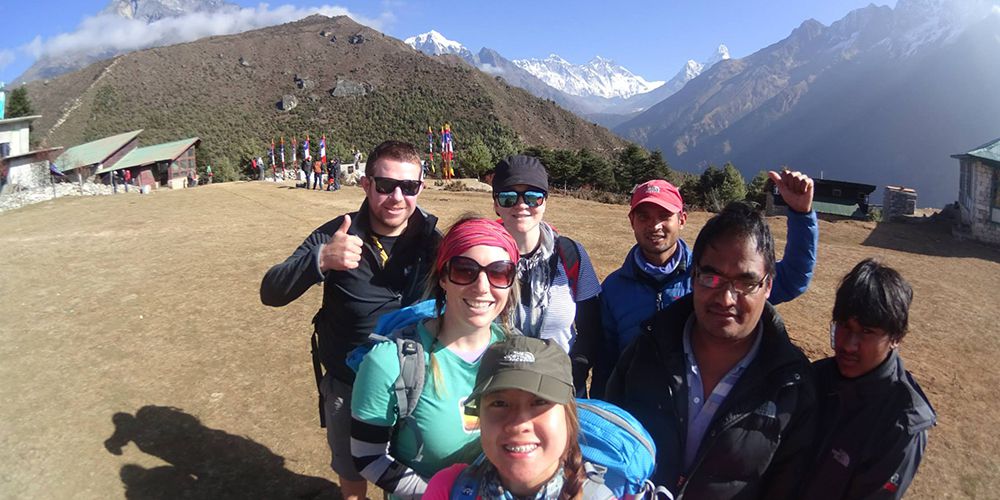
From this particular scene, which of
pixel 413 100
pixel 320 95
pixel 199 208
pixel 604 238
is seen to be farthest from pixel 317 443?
pixel 320 95

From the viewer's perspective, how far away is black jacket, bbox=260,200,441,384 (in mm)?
2619

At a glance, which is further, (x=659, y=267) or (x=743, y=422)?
(x=659, y=267)

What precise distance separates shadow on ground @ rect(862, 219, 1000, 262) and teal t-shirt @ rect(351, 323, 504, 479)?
44.6 ft

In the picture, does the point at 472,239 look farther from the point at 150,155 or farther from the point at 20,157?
the point at 150,155

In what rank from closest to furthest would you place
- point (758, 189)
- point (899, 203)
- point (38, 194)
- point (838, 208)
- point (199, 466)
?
point (199, 466)
point (38, 194)
point (899, 203)
point (838, 208)
point (758, 189)

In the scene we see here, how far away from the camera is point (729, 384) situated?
196cm

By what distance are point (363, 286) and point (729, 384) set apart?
5.41ft

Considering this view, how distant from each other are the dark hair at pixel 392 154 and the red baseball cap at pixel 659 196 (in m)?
1.11

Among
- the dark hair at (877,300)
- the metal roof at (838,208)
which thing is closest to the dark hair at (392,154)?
the dark hair at (877,300)

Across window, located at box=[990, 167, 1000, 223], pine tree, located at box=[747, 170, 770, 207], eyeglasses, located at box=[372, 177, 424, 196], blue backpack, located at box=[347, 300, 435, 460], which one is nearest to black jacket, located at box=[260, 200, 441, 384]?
eyeglasses, located at box=[372, 177, 424, 196]

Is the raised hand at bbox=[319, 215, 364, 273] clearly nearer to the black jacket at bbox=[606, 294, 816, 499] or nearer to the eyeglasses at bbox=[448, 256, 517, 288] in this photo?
the eyeglasses at bbox=[448, 256, 517, 288]

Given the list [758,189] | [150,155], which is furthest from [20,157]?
[758,189]

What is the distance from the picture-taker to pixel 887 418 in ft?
6.03

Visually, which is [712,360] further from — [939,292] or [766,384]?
[939,292]
